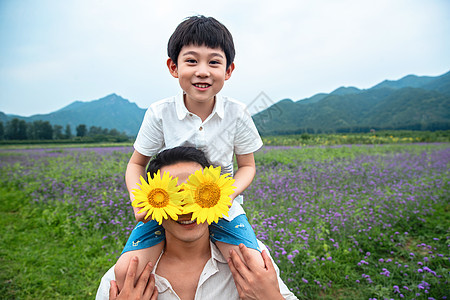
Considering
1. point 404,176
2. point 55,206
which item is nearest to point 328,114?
point 404,176

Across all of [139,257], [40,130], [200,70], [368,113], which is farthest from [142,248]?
[368,113]

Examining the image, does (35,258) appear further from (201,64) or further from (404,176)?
(404,176)

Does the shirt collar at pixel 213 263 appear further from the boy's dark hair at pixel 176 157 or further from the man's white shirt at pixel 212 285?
the boy's dark hair at pixel 176 157

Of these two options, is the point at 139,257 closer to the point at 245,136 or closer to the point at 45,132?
the point at 245,136

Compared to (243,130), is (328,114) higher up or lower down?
higher up

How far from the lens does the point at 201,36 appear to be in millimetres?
1350

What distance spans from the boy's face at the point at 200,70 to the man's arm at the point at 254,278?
84 cm

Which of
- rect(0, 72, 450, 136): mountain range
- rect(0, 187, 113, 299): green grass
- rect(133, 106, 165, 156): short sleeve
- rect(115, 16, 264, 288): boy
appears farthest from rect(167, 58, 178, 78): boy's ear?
rect(0, 72, 450, 136): mountain range

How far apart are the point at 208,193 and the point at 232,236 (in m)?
0.47

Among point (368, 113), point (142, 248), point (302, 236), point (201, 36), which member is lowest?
point (302, 236)

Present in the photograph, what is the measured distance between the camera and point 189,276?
145 centimetres

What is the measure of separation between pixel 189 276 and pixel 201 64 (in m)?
1.16

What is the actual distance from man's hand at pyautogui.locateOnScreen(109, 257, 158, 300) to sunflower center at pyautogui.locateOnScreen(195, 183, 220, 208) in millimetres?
506

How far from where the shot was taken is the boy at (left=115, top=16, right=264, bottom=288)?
1344 mm
